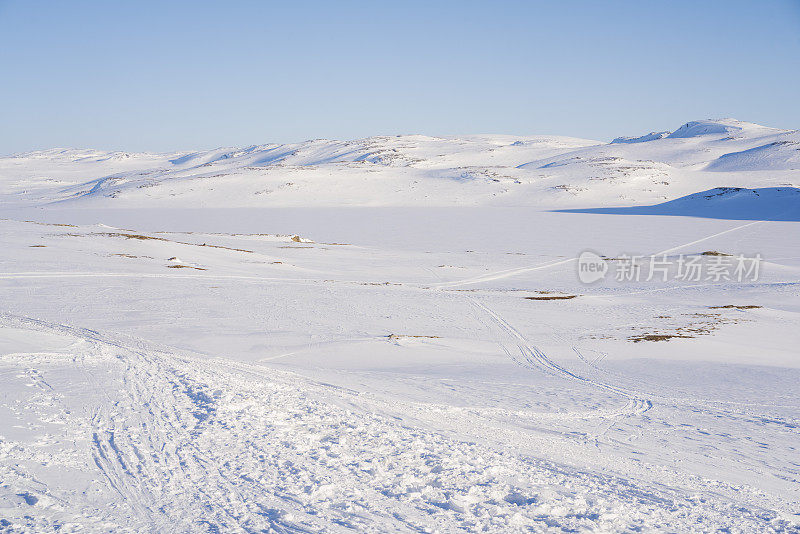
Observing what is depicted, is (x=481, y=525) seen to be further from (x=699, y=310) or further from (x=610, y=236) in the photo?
(x=610, y=236)

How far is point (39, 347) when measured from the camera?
8.41m

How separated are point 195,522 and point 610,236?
3545 centimetres

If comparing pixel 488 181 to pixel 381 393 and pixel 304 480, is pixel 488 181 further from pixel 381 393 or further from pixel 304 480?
pixel 304 480

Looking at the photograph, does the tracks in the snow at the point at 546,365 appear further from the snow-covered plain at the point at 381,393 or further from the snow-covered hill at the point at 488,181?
the snow-covered hill at the point at 488,181

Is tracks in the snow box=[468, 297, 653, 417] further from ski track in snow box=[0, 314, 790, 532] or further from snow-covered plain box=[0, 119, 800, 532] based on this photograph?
ski track in snow box=[0, 314, 790, 532]

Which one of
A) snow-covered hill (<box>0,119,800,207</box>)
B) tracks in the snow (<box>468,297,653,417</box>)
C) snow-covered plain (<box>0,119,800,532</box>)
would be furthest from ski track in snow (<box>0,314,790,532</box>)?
snow-covered hill (<box>0,119,800,207</box>)

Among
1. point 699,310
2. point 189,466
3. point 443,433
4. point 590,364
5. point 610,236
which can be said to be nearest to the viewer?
point 189,466

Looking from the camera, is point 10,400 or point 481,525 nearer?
point 481,525

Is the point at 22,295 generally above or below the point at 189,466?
above

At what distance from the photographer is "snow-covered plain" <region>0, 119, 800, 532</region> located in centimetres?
446

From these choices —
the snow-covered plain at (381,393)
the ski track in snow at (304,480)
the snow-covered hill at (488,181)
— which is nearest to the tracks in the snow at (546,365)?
the snow-covered plain at (381,393)

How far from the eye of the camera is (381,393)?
7.48m

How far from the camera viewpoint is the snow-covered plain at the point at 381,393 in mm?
4461

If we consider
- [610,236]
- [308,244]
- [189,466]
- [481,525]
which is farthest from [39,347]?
[610,236]
